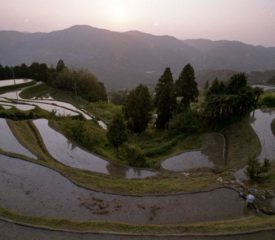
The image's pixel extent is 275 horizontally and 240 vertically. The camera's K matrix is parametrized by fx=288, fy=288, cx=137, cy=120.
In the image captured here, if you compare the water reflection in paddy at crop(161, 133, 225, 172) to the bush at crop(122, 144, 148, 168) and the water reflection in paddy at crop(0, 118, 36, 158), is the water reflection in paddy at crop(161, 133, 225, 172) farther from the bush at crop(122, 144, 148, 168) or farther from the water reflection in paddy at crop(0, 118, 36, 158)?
the water reflection in paddy at crop(0, 118, 36, 158)

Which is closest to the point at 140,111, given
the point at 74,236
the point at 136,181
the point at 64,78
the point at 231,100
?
the point at 231,100

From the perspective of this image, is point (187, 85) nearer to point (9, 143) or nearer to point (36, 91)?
point (9, 143)

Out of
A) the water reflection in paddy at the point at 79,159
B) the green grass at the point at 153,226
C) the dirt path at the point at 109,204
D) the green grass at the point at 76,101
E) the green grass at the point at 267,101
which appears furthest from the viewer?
the green grass at the point at 76,101

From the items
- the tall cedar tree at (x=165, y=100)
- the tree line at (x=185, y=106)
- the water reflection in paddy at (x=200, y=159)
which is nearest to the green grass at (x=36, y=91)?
the tree line at (x=185, y=106)

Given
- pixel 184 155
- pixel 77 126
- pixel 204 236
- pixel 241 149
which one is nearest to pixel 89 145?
pixel 77 126

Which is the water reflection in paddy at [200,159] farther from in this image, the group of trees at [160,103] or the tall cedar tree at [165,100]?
the tall cedar tree at [165,100]
